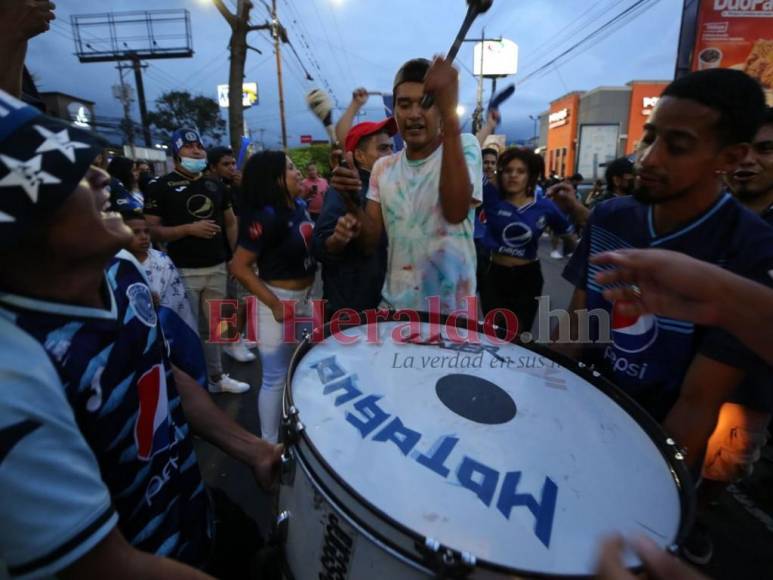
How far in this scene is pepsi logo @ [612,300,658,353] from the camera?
4.89 ft

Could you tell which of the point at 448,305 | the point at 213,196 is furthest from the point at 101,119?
the point at 448,305

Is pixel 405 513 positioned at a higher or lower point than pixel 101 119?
lower

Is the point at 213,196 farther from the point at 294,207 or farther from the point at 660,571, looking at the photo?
the point at 660,571

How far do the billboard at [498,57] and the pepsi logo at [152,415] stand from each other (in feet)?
118

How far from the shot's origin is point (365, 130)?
2775 mm

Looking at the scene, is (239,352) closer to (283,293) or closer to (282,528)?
(283,293)

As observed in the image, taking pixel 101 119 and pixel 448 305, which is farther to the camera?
pixel 101 119

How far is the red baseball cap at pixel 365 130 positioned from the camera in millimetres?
2756

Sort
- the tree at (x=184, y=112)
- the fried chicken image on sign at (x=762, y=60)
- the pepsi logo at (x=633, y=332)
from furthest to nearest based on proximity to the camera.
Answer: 1. the tree at (x=184, y=112)
2. the fried chicken image on sign at (x=762, y=60)
3. the pepsi logo at (x=633, y=332)

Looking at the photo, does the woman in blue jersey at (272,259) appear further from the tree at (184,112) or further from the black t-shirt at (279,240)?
the tree at (184,112)

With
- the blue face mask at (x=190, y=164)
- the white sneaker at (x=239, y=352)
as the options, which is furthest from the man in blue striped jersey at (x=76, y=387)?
the white sneaker at (x=239, y=352)

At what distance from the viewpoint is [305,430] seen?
0.96 meters

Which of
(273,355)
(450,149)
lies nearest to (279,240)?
(273,355)

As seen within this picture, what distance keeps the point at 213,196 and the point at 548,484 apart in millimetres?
3703
